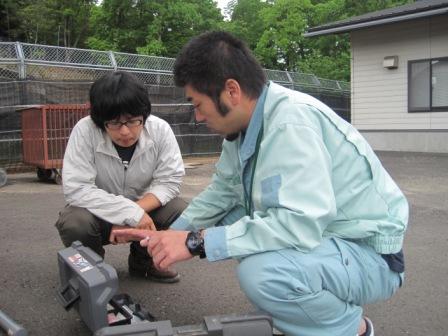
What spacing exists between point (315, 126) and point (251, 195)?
1.37ft

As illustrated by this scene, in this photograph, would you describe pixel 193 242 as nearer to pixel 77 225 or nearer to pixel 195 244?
pixel 195 244

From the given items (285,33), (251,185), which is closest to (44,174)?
(251,185)

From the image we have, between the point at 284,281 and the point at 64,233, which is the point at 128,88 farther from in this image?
the point at 284,281

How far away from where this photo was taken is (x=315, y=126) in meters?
1.91

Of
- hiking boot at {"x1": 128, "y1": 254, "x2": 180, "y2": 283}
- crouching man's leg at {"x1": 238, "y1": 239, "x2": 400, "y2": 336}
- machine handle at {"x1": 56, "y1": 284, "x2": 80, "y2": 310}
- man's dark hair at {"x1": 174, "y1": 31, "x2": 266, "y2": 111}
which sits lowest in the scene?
hiking boot at {"x1": 128, "y1": 254, "x2": 180, "y2": 283}

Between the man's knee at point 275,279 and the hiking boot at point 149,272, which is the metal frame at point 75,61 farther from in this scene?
the man's knee at point 275,279

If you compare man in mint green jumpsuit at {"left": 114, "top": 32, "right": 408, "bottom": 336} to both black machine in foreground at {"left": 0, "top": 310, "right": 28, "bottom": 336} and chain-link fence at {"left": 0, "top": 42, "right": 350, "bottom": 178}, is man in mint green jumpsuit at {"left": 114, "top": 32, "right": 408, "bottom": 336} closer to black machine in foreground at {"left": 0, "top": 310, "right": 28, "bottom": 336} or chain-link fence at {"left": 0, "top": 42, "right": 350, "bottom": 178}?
black machine in foreground at {"left": 0, "top": 310, "right": 28, "bottom": 336}

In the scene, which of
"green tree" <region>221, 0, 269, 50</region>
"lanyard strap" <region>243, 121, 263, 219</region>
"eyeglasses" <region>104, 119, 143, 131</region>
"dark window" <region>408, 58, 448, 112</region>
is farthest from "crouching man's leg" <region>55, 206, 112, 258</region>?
"green tree" <region>221, 0, 269, 50</region>

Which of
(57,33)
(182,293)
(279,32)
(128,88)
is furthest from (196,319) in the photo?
(57,33)

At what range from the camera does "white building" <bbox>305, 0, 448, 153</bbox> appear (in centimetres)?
1251

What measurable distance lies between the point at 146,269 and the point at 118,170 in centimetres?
74

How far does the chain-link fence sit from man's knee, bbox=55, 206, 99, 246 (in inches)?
284

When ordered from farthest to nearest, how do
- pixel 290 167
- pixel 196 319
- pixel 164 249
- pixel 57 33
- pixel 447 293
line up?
pixel 57 33 → pixel 447 293 → pixel 196 319 → pixel 164 249 → pixel 290 167

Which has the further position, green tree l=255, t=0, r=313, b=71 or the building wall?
green tree l=255, t=0, r=313, b=71
